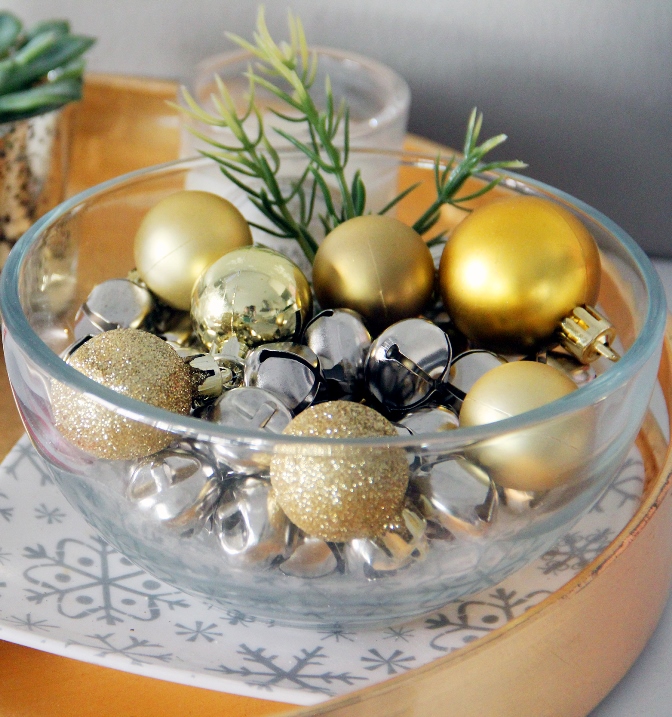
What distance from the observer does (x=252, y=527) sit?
271 mm

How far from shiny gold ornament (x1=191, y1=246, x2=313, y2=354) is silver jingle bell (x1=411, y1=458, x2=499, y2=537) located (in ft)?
0.36

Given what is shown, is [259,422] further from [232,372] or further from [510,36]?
[510,36]

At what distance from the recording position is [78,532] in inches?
14.5

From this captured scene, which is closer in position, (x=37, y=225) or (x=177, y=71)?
(x=37, y=225)

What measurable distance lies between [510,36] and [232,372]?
0.43 meters

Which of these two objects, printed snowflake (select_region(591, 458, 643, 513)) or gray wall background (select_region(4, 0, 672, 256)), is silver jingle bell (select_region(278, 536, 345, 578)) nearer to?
printed snowflake (select_region(591, 458, 643, 513))

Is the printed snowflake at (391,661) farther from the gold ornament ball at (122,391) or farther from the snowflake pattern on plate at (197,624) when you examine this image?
the gold ornament ball at (122,391)

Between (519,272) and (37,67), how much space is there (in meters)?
0.40

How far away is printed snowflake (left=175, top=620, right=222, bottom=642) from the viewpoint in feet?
1.04

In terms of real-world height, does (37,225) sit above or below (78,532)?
above

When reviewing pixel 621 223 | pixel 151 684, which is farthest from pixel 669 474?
pixel 621 223

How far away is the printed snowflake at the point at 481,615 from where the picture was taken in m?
0.32

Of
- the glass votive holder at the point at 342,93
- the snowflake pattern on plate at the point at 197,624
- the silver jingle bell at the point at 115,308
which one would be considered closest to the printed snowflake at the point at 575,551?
the snowflake pattern on plate at the point at 197,624

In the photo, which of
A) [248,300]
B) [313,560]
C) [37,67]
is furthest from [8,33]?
[313,560]
